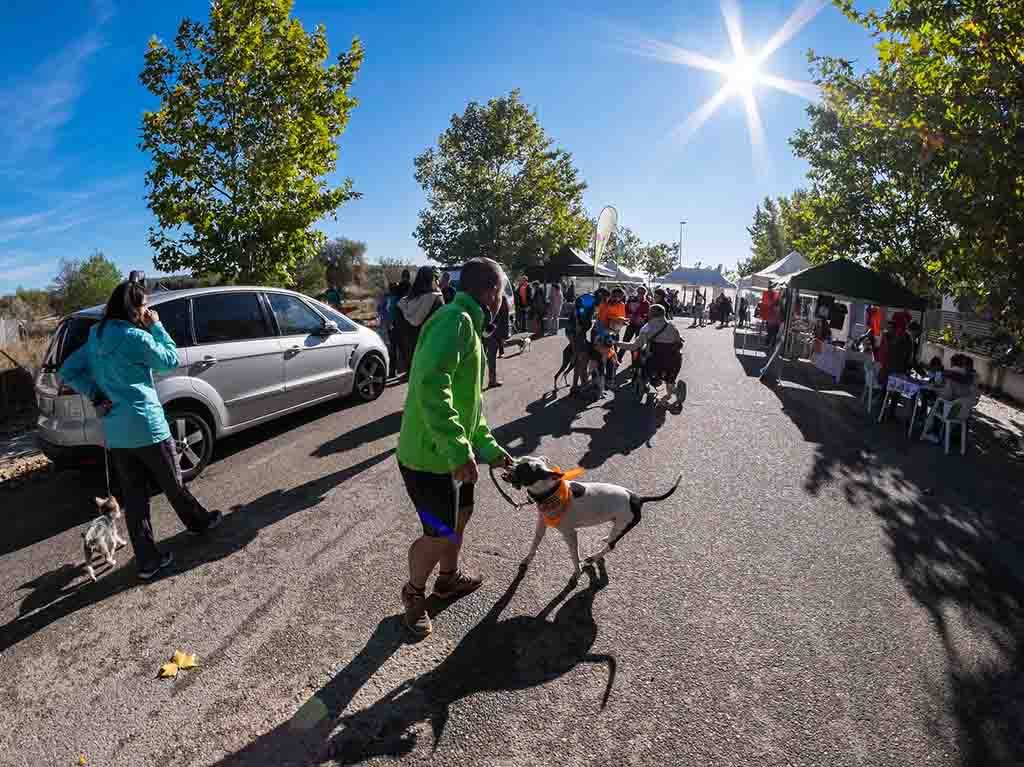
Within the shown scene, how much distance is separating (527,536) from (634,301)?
10.2m

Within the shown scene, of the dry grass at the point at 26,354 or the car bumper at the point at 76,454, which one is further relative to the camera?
the dry grass at the point at 26,354

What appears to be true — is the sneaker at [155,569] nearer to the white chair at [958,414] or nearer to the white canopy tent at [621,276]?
the white chair at [958,414]

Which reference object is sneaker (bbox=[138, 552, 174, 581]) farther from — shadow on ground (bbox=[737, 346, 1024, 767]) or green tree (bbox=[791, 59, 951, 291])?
green tree (bbox=[791, 59, 951, 291])

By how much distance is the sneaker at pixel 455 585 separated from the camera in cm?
325

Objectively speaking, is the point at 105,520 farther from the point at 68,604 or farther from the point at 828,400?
the point at 828,400

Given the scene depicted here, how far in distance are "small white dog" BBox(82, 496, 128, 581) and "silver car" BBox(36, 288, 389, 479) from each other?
111 centimetres

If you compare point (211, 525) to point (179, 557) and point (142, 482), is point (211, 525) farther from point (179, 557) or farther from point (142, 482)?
point (142, 482)

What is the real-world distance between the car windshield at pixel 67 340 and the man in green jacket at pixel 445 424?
360 centimetres

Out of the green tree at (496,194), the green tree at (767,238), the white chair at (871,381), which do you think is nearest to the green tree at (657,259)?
the green tree at (767,238)

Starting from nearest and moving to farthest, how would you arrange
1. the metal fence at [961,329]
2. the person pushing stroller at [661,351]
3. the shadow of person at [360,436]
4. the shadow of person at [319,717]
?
the shadow of person at [319,717] < the shadow of person at [360,436] < the person pushing stroller at [661,351] < the metal fence at [961,329]

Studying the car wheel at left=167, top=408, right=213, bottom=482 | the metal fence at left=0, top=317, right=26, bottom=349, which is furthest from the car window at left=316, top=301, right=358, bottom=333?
the metal fence at left=0, top=317, right=26, bottom=349

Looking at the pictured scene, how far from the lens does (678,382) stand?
26.9ft

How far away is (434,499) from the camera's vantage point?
2.71 metres

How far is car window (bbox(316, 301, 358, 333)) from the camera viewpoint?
713 centimetres
